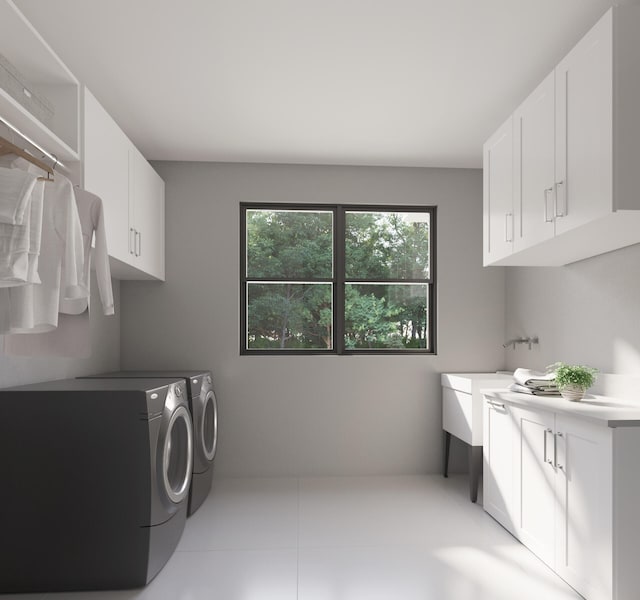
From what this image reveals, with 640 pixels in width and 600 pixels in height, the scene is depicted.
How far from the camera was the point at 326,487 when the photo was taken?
3.97m

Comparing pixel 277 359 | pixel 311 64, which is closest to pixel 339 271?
pixel 277 359

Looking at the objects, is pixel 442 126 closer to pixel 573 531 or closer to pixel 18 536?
pixel 573 531

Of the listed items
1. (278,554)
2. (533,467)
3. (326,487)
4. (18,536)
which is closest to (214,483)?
(326,487)

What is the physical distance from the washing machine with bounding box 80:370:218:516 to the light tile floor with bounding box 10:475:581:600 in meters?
0.12

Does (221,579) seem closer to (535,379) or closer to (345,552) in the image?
(345,552)

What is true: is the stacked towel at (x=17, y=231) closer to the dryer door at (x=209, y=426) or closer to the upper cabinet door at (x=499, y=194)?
the dryer door at (x=209, y=426)

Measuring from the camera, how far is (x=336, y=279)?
173 inches

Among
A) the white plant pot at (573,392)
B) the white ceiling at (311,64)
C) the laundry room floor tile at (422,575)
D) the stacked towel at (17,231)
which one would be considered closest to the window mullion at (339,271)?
the white ceiling at (311,64)

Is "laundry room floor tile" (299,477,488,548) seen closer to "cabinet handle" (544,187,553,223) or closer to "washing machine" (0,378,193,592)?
"washing machine" (0,378,193,592)

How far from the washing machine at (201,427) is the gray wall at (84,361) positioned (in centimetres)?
18

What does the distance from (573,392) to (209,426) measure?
7.76 feet

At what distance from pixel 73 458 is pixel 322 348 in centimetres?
236

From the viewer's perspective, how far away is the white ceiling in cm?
225

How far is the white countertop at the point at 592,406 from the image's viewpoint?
6.82ft
